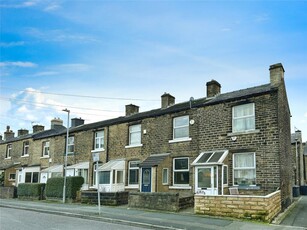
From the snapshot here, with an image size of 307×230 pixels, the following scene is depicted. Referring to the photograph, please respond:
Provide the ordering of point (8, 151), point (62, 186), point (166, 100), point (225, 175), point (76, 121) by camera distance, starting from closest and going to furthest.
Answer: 1. point (225, 175)
2. point (62, 186)
3. point (166, 100)
4. point (76, 121)
5. point (8, 151)

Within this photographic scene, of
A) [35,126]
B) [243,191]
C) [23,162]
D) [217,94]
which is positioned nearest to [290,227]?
[243,191]

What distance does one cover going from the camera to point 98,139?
2727cm

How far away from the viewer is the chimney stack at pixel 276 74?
17.9 metres

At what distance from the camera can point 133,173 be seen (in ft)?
77.8

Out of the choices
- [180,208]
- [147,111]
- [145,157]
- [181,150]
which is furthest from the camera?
[147,111]

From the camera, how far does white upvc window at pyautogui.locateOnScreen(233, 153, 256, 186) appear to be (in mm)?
16969

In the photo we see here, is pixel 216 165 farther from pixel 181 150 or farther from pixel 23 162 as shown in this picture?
pixel 23 162

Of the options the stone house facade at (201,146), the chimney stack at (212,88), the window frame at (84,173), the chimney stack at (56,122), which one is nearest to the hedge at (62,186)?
the stone house facade at (201,146)

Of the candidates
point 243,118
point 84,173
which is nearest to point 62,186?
point 84,173

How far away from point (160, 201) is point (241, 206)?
4.84 m

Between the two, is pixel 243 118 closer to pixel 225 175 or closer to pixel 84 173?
pixel 225 175

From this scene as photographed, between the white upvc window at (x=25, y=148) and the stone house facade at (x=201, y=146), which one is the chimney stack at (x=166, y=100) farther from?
the white upvc window at (x=25, y=148)

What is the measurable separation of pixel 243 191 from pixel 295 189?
12.3 m

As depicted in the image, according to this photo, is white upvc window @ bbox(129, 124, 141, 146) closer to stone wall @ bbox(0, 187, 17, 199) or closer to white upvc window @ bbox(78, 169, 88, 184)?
white upvc window @ bbox(78, 169, 88, 184)
